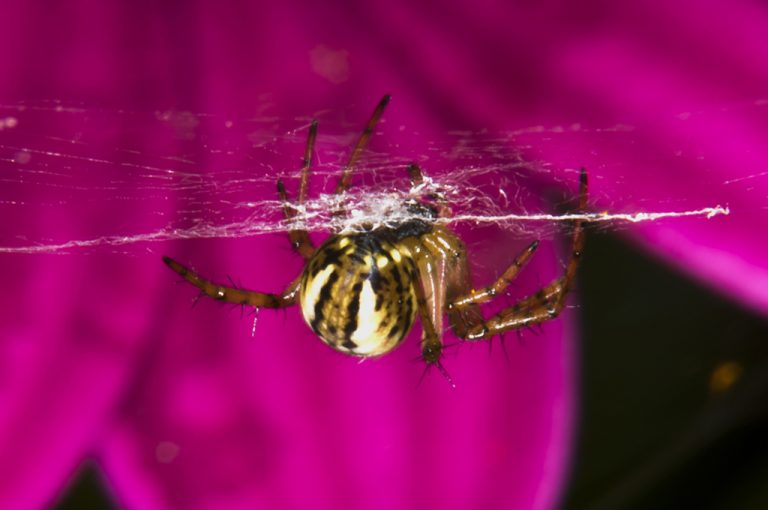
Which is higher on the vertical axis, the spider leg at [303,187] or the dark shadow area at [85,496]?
the spider leg at [303,187]

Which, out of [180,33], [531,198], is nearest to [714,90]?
[531,198]

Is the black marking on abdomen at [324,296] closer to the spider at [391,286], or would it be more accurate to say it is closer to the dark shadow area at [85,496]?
the spider at [391,286]

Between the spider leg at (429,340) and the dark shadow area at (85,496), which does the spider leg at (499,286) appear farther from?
the dark shadow area at (85,496)

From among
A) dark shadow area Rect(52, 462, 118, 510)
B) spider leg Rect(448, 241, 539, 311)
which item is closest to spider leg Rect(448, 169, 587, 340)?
spider leg Rect(448, 241, 539, 311)

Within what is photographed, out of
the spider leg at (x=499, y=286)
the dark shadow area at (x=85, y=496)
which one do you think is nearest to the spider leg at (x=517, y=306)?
the spider leg at (x=499, y=286)

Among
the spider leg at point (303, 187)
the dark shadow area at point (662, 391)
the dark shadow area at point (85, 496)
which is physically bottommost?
the dark shadow area at point (85, 496)

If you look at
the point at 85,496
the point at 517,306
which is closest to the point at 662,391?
A: the point at 517,306

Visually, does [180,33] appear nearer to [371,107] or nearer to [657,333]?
[371,107]
